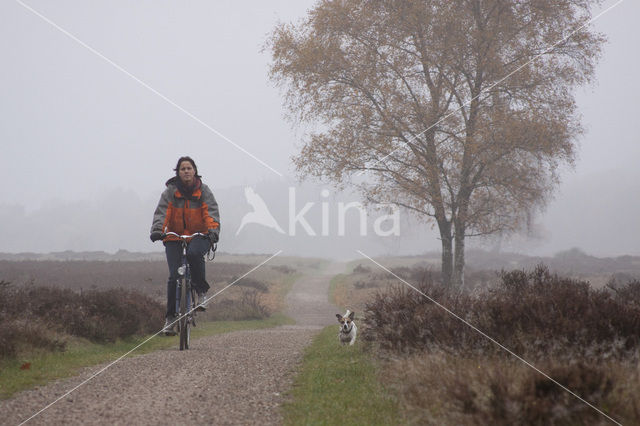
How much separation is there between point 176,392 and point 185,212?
4135mm

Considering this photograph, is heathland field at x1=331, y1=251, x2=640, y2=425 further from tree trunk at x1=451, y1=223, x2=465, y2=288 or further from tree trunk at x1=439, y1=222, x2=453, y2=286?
tree trunk at x1=439, y1=222, x2=453, y2=286

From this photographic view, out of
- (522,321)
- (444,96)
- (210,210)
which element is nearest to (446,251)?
(444,96)

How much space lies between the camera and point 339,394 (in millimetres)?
6250

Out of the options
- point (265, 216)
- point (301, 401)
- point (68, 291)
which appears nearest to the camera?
point (301, 401)

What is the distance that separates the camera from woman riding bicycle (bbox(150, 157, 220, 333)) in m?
9.43

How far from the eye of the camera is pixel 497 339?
675cm

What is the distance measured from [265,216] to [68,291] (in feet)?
493

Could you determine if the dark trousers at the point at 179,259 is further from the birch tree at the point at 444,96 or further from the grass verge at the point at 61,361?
the birch tree at the point at 444,96

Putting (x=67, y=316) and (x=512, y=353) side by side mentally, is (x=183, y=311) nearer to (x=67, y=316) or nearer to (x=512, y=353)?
(x=67, y=316)

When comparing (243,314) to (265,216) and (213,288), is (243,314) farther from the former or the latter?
(265,216)

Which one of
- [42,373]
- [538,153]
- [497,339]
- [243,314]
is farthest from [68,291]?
[538,153]

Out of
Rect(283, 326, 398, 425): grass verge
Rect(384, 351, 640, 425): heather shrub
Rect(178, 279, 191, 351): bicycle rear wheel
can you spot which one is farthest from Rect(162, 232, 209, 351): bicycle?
Rect(384, 351, 640, 425): heather shrub

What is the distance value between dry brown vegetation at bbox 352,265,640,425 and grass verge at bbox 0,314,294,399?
480 cm

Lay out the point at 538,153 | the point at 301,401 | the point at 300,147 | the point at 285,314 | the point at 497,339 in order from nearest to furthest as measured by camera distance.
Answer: the point at 301,401 < the point at 497,339 < the point at 538,153 < the point at 300,147 < the point at 285,314
